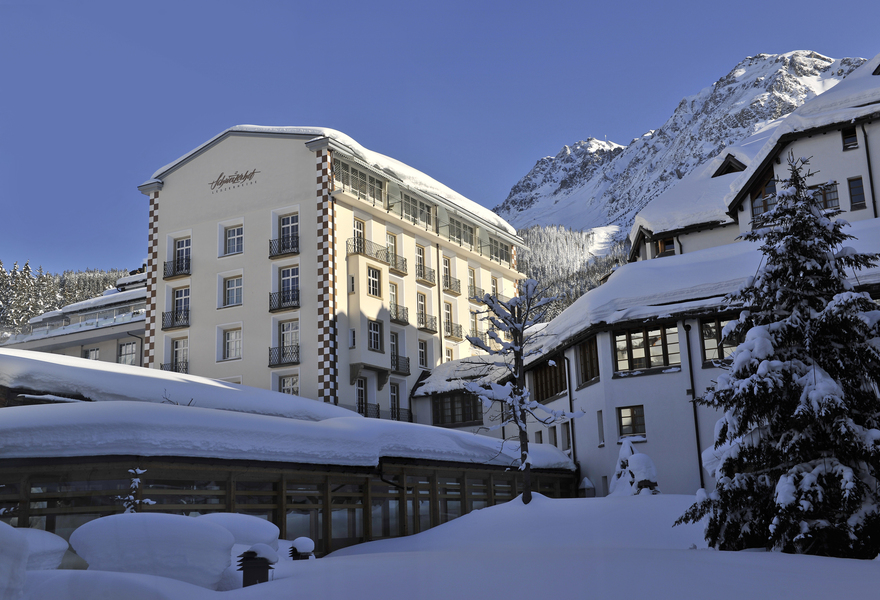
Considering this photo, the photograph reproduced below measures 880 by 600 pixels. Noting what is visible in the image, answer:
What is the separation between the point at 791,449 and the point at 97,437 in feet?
41.7

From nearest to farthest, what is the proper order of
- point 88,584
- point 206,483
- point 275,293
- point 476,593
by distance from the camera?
point 88,584, point 476,593, point 206,483, point 275,293

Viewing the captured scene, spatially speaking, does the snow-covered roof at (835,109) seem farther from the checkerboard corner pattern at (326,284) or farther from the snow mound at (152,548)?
the snow mound at (152,548)

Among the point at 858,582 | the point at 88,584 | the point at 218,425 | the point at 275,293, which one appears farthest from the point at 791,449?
the point at 275,293

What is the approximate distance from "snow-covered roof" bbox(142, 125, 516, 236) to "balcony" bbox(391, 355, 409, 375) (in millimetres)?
9699

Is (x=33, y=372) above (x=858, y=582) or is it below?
Answer: above

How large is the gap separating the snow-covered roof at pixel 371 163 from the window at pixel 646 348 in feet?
63.4

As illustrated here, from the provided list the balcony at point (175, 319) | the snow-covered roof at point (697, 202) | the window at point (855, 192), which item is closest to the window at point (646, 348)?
the window at point (855, 192)

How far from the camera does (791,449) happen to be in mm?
13844

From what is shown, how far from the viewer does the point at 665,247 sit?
4072 cm

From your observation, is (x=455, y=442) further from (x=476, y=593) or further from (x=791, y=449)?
(x=476, y=593)

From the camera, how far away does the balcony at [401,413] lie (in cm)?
4631

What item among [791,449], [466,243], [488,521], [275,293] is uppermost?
[466,243]

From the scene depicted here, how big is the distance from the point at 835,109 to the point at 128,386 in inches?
1025

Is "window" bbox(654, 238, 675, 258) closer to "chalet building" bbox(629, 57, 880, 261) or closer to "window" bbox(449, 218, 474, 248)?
"chalet building" bbox(629, 57, 880, 261)
